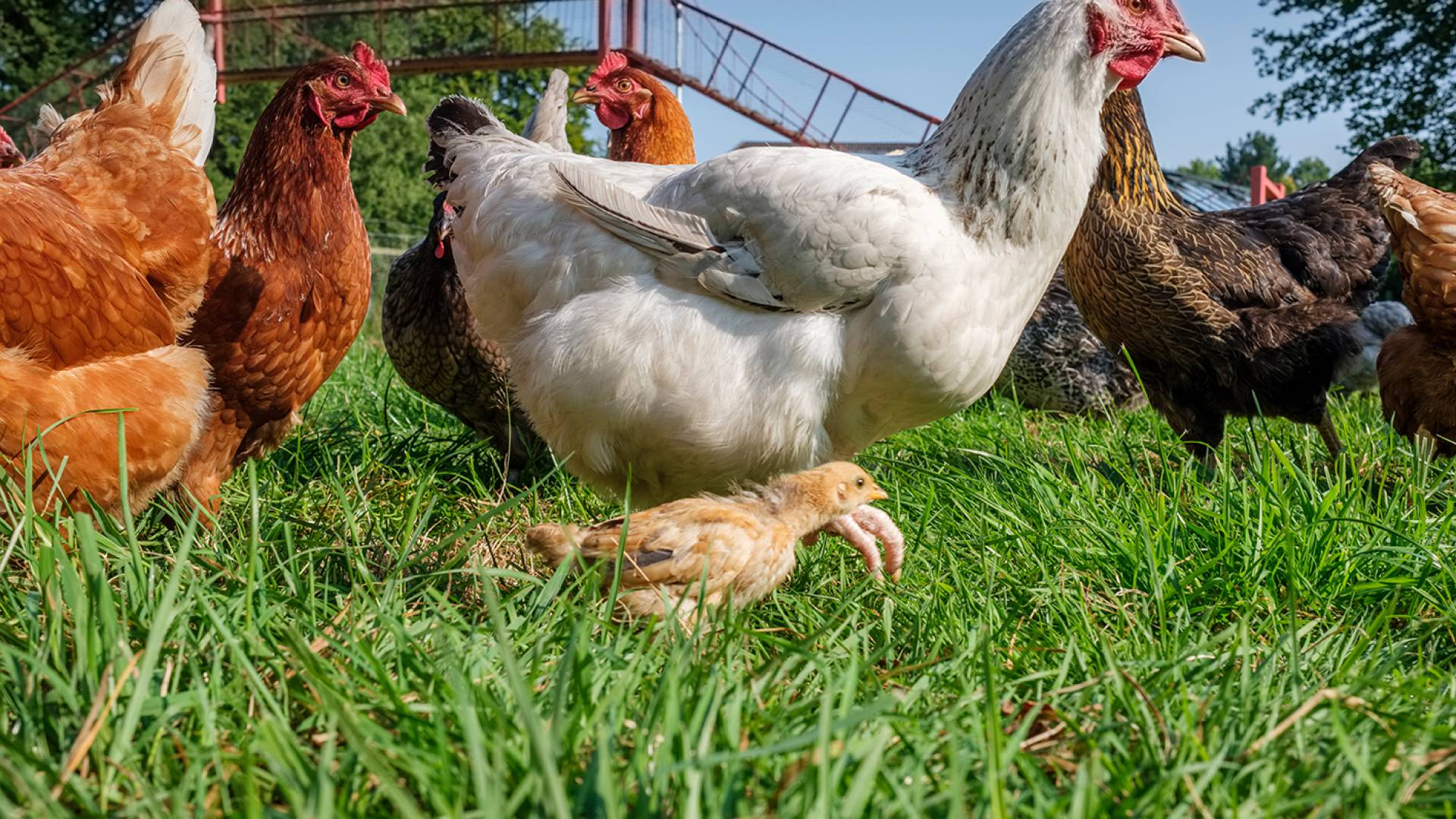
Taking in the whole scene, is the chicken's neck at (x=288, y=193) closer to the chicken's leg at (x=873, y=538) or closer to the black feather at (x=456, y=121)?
the black feather at (x=456, y=121)

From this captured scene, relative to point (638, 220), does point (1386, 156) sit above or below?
above

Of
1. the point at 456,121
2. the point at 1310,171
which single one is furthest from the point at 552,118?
the point at 1310,171

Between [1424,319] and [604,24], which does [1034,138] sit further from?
Result: [604,24]

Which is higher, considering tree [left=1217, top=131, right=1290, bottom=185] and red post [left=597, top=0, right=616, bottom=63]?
tree [left=1217, top=131, right=1290, bottom=185]

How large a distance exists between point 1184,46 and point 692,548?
1915mm

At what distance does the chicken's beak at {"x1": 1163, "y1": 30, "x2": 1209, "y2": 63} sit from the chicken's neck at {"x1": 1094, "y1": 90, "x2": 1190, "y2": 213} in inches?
38.3

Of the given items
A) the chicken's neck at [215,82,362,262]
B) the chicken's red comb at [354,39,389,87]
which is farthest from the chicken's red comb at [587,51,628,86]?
the chicken's neck at [215,82,362,262]

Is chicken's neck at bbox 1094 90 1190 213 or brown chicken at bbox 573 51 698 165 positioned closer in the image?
chicken's neck at bbox 1094 90 1190 213

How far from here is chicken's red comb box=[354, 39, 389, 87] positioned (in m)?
2.97

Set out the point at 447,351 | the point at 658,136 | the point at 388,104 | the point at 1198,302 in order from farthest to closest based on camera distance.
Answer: the point at 658,136 → the point at 1198,302 → the point at 447,351 → the point at 388,104

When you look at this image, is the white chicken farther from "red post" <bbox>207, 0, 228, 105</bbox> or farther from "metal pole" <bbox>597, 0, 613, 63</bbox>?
"red post" <bbox>207, 0, 228, 105</bbox>

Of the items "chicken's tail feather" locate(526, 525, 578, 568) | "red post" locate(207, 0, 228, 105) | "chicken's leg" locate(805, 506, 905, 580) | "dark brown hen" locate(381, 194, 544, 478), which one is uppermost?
"chicken's leg" locate(805, 506, 905, 580)

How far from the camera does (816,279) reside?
7.68ft

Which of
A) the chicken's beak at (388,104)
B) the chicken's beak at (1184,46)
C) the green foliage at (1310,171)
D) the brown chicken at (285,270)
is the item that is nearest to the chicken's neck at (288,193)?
the brown chicken at (285,270)
